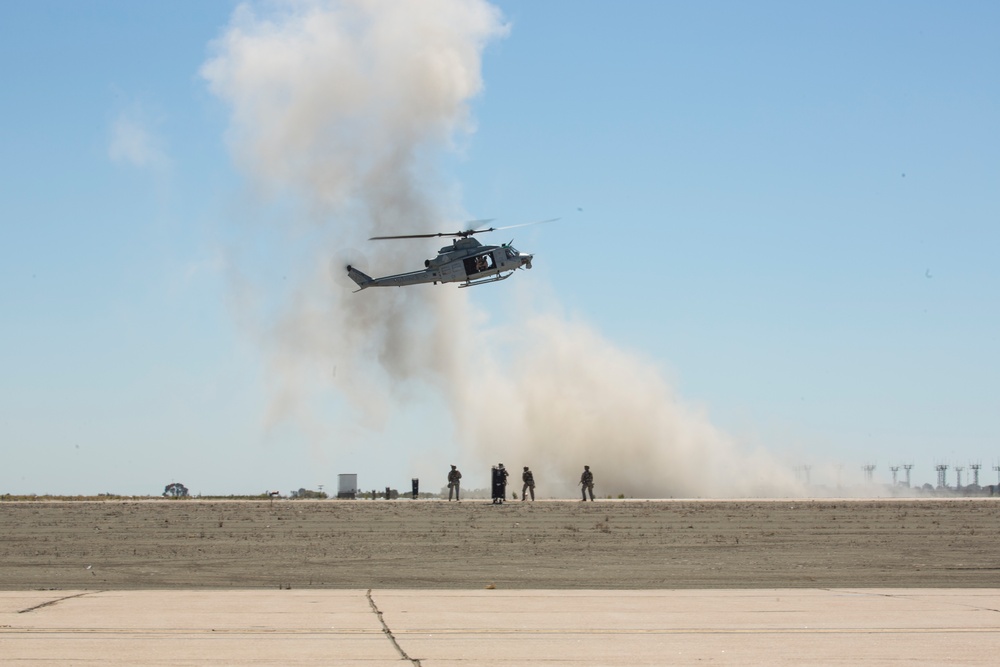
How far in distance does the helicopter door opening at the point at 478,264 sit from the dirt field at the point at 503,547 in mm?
11766

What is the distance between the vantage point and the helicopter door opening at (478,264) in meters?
52.3

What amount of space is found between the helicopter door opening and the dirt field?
463 inches

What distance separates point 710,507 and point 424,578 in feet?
88.5
